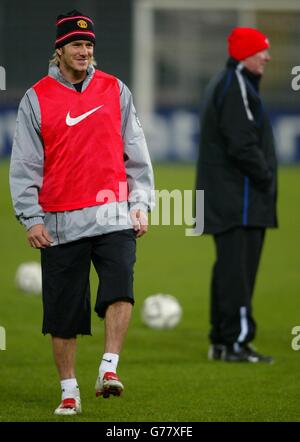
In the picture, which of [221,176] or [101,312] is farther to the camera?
[221,176]

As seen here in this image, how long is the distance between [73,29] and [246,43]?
2486mm

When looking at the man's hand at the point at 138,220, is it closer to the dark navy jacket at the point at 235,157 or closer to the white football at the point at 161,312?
the dark navy jacket at the point at 235,157

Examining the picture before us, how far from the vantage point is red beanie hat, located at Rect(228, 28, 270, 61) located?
8.79 meters

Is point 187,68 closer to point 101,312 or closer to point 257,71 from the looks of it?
point 257,71

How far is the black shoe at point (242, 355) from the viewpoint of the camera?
28.7ft

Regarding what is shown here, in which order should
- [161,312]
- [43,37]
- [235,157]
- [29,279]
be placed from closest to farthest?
[235,157]
[161,312]
[29,279]
[43,37]

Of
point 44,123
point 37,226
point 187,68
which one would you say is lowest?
point 37,226

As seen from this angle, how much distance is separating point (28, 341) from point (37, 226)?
3235 millimetres

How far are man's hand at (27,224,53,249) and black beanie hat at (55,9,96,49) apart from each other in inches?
37.8

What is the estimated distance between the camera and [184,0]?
104 ft

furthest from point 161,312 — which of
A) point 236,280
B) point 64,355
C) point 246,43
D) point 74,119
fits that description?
point 74,119

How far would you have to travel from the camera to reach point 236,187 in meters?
Result: 8.82

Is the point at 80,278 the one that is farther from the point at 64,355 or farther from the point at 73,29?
the point at 73,29
